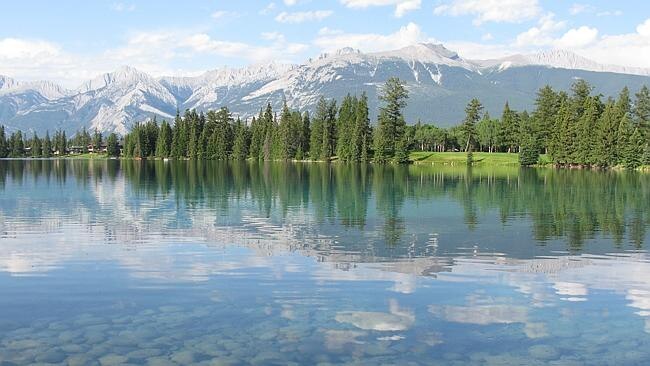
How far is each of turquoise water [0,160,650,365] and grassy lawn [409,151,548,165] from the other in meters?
123

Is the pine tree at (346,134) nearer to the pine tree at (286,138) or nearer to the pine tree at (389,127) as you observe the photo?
the pine tree at (389,127)

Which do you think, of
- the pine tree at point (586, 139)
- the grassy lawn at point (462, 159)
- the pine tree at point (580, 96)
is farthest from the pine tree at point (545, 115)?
the pine tree at point (586, 139)

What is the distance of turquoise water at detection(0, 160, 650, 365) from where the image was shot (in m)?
15.8

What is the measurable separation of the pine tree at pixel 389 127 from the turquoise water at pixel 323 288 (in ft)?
413

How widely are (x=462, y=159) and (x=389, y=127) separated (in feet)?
71.5

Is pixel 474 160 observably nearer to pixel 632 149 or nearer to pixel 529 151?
pixel 529 151

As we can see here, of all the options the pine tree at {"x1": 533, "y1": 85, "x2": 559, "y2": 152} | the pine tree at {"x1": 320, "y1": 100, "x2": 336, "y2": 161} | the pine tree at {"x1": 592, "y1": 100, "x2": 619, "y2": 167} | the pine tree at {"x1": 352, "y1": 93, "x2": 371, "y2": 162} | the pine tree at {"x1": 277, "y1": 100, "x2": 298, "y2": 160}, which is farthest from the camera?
the pine tree at {"x1": 277, "y1": 100, "x2": 298, "y2": 160}

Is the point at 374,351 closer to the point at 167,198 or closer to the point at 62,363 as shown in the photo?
the point at 62,363

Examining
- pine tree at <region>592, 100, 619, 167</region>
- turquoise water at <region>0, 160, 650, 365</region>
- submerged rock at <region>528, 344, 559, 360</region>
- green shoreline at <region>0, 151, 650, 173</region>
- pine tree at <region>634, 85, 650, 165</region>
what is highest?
pine tree at <region>634, 85, 650, 165</region>

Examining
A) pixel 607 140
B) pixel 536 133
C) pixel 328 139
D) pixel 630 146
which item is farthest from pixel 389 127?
pixel 630 146

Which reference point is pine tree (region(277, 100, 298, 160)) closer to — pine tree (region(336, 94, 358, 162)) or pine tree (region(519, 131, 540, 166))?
pine tree (region(336, 94, 358, 162))

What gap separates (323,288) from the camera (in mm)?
22109

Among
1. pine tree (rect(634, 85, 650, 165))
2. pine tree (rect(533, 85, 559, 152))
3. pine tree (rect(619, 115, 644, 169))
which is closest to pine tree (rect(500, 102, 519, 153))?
pine tree (rect(533, 85, 559, 152))

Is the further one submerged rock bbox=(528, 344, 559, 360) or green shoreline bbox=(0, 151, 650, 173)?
green shoreline bbox=(0, 151, 650, 173)
